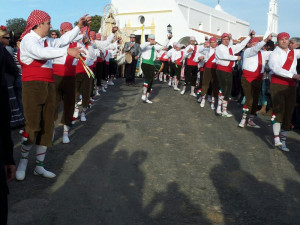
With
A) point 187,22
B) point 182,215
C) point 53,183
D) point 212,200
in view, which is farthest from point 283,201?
point 187,22

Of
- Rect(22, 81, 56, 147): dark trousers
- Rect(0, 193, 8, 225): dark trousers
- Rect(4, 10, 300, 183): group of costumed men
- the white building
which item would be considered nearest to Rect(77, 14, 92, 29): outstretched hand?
Rect(4, 10, 300, 183): group of costumed men

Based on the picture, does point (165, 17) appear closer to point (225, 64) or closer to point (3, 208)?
point (225, 64)

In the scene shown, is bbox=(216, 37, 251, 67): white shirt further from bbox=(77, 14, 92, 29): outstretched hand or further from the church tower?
the church tower

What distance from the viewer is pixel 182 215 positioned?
3.89 metres

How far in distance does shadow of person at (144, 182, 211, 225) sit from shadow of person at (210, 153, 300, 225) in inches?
12.7

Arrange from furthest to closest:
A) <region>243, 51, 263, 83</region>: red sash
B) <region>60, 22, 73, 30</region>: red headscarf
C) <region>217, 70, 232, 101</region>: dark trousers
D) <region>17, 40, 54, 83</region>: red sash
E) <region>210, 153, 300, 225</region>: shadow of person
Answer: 1. <region>217, 70, 232, 101</region>: dark trousers
2. <region>243, 51, 263, 83</region>: red sash
3. <region>60, 22, 73, 30</region>: red headscarf
4. <region>17, 40, 54, 83</region>: red sash
5. <region>210, 153, 300, 225</region>: shadow of person

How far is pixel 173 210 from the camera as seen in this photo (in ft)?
13.1

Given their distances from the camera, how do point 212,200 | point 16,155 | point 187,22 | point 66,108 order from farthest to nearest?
point 187,22, point 66,108, point 16,155, point 212,200

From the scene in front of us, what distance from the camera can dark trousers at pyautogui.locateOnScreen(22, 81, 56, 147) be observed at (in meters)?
4.80

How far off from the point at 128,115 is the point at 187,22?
30367mm

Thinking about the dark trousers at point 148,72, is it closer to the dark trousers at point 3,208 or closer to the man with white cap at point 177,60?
the man with white cap at point 177,60

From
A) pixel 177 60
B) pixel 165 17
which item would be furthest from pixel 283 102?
pixel 165 17

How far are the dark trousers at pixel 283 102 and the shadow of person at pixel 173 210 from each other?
10.5 feet

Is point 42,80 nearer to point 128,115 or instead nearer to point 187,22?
point 128,115
